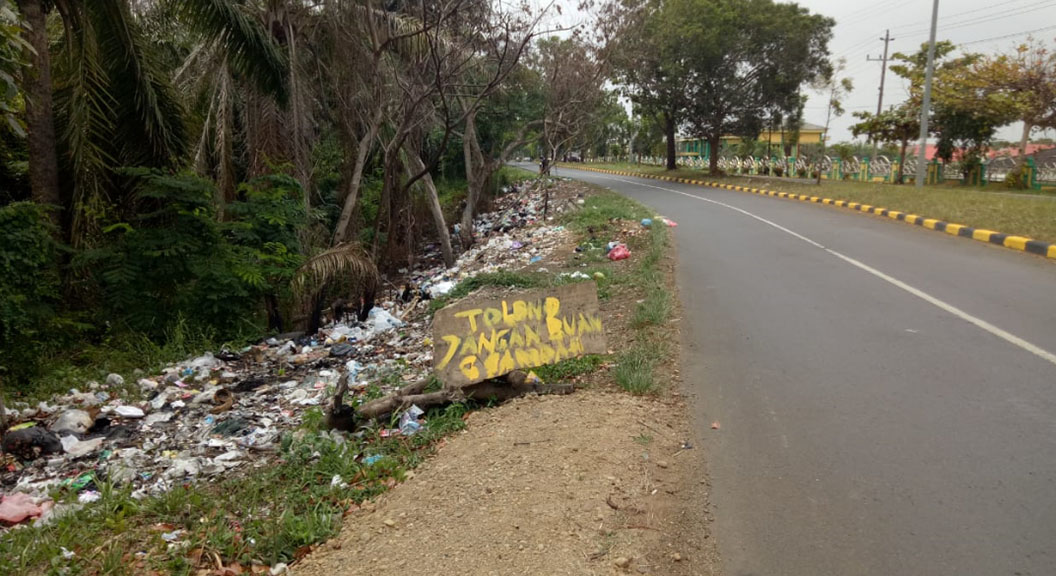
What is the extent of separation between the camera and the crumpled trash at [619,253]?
10.8m

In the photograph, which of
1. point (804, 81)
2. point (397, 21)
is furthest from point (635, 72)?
point (397, 21)

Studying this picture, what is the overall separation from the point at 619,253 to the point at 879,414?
6640 mm

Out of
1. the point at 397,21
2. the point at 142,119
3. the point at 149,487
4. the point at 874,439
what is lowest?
the point at 149,487

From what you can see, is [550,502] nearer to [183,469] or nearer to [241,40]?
[183,469]

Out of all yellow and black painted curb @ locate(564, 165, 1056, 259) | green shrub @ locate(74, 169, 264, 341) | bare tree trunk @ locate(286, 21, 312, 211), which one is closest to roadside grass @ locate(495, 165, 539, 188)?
yellow and black painted curb @ locate(564, 165, 1056, 259)

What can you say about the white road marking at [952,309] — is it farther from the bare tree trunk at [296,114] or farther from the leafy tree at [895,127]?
the leafy tree at [895,127]

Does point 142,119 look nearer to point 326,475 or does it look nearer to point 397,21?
point 397,21

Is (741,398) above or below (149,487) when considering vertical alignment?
above

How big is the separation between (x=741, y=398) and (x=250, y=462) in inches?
138

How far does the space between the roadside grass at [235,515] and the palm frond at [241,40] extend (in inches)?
259

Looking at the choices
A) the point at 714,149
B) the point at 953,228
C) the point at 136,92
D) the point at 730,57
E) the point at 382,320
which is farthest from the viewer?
the point at 714,149

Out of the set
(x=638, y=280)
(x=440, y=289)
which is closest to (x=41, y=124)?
(x=440, y=289)

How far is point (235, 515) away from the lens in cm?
391

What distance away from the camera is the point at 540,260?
1176cm
